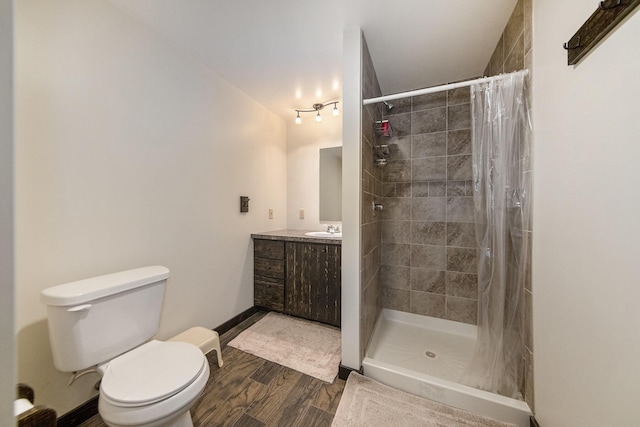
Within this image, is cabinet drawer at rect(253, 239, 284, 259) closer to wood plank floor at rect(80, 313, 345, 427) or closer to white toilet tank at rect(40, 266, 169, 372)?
wood plank floor at rect(80, 313, 345, 427)

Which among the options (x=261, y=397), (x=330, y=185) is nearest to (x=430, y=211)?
(x=330, y=185)

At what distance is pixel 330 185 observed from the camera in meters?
2.60

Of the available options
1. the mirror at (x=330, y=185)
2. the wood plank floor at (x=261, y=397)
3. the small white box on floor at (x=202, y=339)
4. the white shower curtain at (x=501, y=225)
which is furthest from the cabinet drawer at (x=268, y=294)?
the white shower curtain at (x=501, y=225)

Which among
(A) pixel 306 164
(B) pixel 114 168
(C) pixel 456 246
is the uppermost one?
(A) pixel 306 164

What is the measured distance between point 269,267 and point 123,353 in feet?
4.19

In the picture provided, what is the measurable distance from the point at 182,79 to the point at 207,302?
5.82ft

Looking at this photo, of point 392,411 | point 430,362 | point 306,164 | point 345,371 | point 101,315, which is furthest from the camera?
point 306,164

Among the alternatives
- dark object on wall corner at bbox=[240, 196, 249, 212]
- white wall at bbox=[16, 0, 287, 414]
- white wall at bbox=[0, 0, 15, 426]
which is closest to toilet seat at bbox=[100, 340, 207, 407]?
white wall at bbox=[16, 0, 287, 414]

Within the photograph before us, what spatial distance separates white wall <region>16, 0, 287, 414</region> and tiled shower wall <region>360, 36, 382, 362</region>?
126 cm

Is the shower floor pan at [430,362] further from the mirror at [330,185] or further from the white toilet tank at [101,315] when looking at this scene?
the white toilet tank at [101,315]

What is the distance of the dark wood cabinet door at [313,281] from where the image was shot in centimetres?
202

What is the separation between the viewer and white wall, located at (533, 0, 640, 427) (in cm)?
63

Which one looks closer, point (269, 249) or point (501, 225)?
point (501, 225)

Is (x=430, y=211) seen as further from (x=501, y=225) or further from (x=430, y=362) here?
(x=430, y=362)
